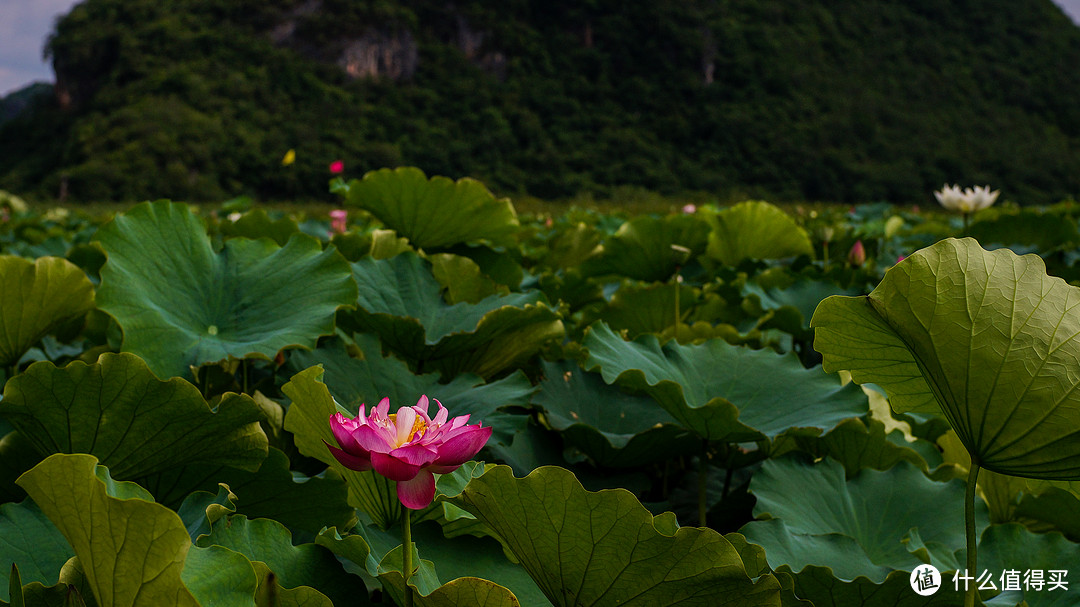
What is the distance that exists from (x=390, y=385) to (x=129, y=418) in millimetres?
261

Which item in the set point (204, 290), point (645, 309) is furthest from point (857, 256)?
point (204, 290)

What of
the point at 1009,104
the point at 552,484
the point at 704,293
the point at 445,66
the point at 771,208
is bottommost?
the point at 1009,104

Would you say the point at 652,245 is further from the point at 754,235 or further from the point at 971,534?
the point at 971,534

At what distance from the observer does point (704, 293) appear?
63.8 inches

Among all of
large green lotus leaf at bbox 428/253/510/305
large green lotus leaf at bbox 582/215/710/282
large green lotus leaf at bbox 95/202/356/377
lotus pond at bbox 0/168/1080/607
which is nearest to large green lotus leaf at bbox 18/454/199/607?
lotus pond at bbox 0/168/1080/607

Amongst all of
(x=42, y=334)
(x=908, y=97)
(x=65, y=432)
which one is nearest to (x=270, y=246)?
(x=42, y=334)

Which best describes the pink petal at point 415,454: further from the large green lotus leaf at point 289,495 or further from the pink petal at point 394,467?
the large green lotus leaf at point 289,495

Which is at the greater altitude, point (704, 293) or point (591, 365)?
point (591, 365)

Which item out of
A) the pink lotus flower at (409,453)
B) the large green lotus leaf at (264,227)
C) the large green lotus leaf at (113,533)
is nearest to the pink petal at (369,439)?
the pink lotus flower at (409,453)

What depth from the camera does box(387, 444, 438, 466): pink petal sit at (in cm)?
41

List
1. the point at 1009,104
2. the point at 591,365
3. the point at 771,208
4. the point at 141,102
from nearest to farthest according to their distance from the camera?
the point at 591,365, the point at 771,208, the point at 141,102, the point at 1009,104

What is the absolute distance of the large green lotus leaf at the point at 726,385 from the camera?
70 centimetres

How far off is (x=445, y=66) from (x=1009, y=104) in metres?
31.1

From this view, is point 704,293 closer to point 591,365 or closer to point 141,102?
point 591,365
